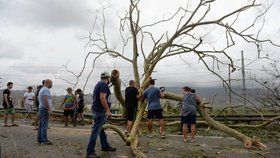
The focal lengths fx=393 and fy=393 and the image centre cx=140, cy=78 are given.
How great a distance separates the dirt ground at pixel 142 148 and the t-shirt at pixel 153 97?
3.26 feet

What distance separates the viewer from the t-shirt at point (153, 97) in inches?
502

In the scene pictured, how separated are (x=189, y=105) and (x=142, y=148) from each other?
7.71 feet

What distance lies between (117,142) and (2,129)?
527 centimetres

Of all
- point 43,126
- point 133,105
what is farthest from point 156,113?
point 43,126

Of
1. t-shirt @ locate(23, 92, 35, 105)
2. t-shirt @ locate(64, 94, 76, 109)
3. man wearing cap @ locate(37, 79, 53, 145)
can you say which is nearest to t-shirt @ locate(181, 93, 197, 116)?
man wearing cap @ locate(37, 79, 53, 145)

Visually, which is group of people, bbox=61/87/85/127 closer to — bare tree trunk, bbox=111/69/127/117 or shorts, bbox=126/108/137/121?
bare tree trunk, bbox=111/69/127/117

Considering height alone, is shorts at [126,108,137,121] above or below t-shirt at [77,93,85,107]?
below

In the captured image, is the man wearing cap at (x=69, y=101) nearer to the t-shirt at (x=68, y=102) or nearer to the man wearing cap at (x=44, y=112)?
the t-shirt at (x=68, y=102)

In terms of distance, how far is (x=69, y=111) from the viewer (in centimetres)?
1652

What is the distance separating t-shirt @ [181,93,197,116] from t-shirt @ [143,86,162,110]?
3.34ft

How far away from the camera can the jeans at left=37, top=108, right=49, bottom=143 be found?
1091 cm

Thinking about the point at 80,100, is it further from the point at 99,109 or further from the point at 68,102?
the point at 99,109

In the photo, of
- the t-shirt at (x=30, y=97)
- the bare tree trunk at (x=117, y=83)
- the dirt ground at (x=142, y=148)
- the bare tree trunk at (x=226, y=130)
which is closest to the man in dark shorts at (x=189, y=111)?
the dirt ground at (x=142, y=148)

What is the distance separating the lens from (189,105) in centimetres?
1200
